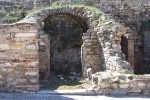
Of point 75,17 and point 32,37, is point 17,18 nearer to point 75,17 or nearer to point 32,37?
point 75,17

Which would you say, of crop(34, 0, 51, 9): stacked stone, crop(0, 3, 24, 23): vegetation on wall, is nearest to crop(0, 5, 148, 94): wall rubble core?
crop(0, 3, 24, 23): vegetation on wall

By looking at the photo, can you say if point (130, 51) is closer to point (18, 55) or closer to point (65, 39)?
point (65, 39)

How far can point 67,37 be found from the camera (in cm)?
1458

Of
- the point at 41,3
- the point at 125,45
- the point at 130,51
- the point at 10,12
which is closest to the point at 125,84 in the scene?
the point at 130,51

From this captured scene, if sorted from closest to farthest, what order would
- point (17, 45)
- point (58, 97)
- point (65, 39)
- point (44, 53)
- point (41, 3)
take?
point (58, 97) < point (17, 45) < point (44, 53) < point (65, 39) < point (41, 3)

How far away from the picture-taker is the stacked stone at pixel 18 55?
31.7ft

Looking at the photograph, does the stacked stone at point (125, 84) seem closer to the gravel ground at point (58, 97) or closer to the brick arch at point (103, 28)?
the gravel ground at point (58, 97)

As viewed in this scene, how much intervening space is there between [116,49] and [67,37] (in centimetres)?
312

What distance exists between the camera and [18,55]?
9695mm

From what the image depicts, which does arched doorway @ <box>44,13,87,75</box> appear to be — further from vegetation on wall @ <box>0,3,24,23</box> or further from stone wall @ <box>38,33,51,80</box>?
vegetation on wall @ <box>0,3,24,23</box>

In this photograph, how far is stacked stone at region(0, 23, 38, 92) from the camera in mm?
9648

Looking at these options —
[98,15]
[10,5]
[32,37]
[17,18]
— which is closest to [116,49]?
[98,15]

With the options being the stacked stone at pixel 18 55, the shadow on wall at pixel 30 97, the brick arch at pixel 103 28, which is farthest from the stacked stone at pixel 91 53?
the shadow on wall at pixel 30 97

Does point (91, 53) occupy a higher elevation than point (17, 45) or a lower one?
lower
